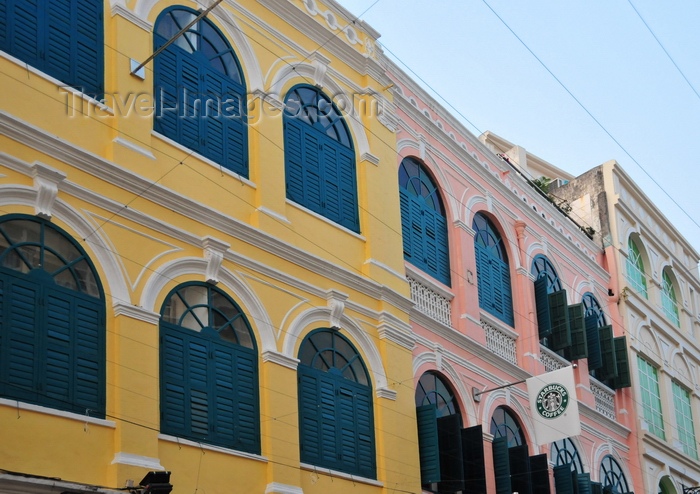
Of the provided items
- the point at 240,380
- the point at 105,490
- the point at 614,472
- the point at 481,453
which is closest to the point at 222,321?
the point at 240,380

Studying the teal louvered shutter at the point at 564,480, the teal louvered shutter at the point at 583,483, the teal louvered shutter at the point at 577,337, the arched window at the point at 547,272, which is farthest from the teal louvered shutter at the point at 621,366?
the teal louvered shutter at the point at 564,480

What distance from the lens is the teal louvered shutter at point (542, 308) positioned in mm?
21688

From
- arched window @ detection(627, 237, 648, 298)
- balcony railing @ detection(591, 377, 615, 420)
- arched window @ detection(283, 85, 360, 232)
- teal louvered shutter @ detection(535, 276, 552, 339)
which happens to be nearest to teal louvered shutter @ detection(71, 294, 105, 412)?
arched window @ detection(283, 85, 360, 232)

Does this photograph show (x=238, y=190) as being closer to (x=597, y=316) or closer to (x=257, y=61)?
(x=257, y=61)

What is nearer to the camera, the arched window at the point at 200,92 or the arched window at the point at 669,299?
the arched window at the point at 200,92

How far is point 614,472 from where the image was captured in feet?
75.4

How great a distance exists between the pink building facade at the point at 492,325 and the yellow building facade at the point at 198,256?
3.72 feet

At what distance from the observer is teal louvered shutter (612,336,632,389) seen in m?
24.3

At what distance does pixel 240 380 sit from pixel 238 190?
2.64m

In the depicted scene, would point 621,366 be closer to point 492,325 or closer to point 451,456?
point 492,325

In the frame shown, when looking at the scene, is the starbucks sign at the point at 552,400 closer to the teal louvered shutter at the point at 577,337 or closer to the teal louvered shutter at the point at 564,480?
the teal louvered shutter at the point at 564,480

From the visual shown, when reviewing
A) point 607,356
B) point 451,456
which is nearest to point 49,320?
point 451,456

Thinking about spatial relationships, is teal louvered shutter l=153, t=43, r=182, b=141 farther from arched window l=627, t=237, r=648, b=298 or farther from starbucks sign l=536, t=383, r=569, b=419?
arched window l=627, t=237, r=648, b=298

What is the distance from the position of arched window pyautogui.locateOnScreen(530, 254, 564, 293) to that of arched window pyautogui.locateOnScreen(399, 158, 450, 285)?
139 inches
